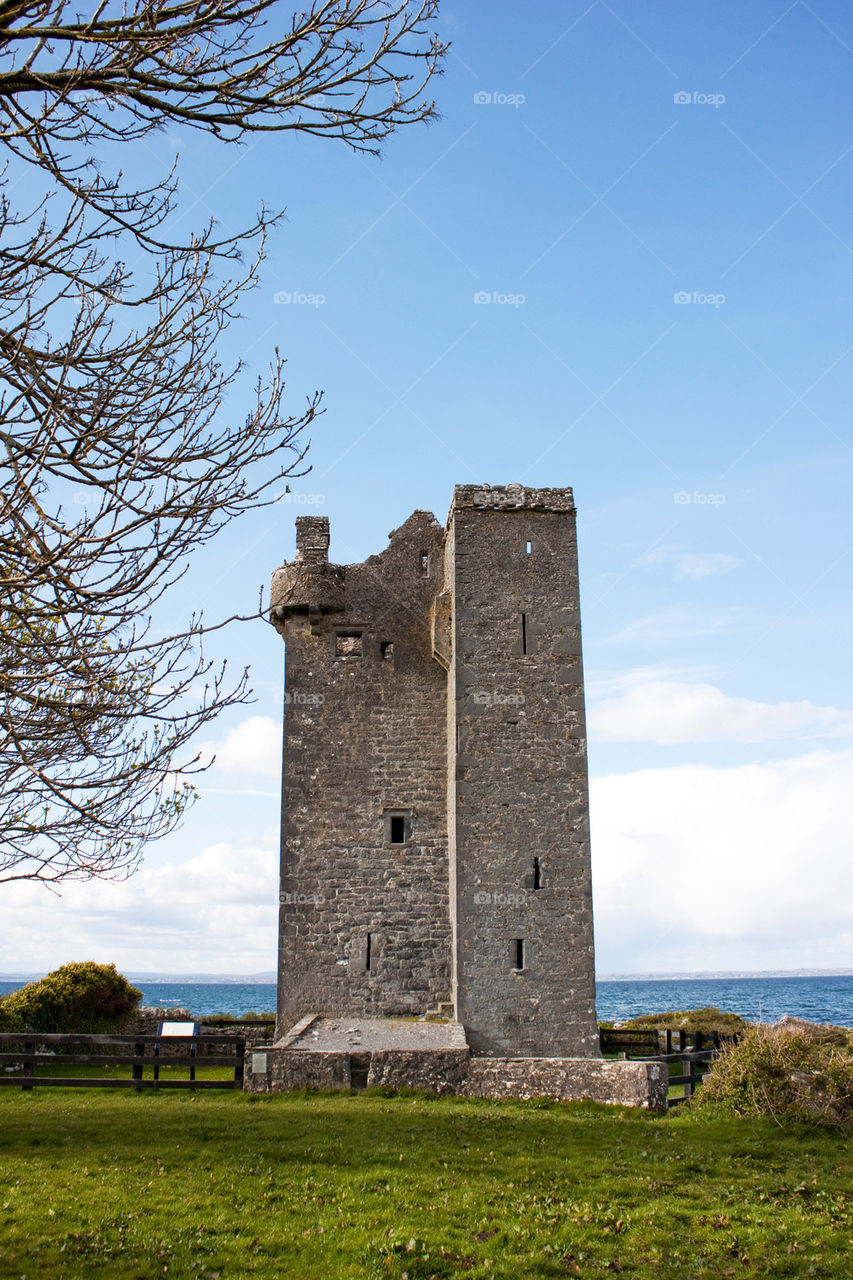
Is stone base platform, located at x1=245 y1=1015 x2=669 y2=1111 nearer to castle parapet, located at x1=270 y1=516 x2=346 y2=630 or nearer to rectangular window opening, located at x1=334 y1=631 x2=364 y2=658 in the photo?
rectangular window opening, located at x1=334 y1=631 x2=364 y2=658

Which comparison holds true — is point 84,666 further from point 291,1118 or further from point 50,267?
point 291,1118

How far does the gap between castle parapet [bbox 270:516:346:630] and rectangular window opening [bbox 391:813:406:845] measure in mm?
4413

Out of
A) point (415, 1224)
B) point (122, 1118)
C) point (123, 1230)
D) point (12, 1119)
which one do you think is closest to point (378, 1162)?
point (415, 1224)

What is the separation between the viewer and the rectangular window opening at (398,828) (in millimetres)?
19812

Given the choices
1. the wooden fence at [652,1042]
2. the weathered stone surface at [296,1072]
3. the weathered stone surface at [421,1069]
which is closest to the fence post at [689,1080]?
the wooden fence at [652,1042]

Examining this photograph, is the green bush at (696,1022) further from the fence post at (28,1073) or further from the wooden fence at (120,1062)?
the fence post at (28,1073)

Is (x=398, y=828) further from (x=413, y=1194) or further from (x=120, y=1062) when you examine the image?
(x=413, y=1194)

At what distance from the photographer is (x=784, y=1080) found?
12727 mm

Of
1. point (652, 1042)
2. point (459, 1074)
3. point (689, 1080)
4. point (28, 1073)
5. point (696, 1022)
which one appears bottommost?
point (696, 1022)

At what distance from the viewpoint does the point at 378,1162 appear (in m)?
9.83

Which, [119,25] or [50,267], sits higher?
[119,25]

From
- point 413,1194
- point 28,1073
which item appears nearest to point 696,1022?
point 28,1073

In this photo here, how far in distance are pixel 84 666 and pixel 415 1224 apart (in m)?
5.28

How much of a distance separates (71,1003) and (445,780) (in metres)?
8.51
